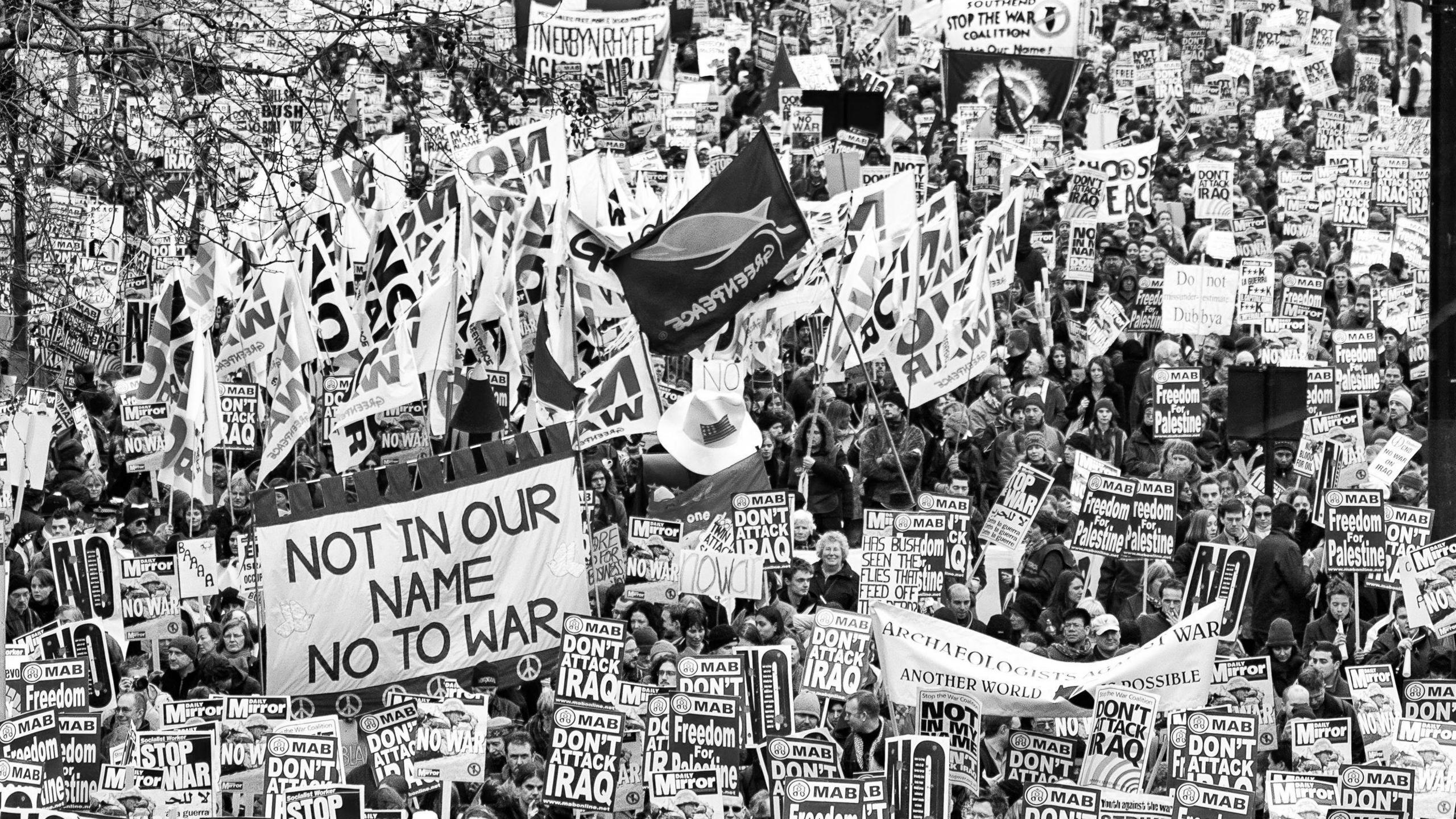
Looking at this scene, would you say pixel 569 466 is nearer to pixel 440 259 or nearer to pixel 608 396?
pixel 608 396

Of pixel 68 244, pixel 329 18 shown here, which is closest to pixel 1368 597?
pixel 329 18

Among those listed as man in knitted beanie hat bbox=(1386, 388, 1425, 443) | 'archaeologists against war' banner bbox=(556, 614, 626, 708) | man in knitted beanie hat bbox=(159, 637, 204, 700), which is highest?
'archaeologists against war' banner bbox=(556, 614, 626, 708)

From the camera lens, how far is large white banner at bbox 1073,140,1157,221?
73.4 ft

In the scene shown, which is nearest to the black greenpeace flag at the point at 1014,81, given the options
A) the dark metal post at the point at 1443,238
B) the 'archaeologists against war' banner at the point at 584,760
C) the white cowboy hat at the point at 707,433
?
the white cowboy hat at the point at 707,433

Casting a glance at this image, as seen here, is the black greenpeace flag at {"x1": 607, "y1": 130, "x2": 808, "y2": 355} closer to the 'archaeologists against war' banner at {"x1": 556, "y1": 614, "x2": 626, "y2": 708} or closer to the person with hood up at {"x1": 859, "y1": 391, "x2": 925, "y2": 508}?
the person with hood up at {"x1": 859, "y1": 391, "x2": 925, "y2": 508}

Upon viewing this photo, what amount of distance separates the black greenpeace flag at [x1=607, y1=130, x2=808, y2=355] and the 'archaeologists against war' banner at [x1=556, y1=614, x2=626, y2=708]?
3.03 meters

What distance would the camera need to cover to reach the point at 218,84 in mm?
9609

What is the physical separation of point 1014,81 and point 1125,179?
13.6 ft

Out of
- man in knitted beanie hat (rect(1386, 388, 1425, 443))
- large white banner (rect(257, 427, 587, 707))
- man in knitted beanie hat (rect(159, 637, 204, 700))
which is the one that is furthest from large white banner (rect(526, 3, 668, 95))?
large white banner (rect(257, 427, 587, 707))

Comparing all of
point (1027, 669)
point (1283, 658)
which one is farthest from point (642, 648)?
point (1283, 658)

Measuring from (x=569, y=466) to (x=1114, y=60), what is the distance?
1566cm

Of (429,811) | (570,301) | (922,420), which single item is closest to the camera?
(429,811)

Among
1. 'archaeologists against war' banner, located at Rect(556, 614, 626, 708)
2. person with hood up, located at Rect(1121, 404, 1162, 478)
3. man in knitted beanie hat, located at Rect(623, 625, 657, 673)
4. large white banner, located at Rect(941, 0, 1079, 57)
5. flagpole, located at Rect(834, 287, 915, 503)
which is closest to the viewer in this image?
'archaeologists against war' banner, located at Rect(556, 614, 626, 708)

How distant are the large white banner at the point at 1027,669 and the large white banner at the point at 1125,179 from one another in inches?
440
